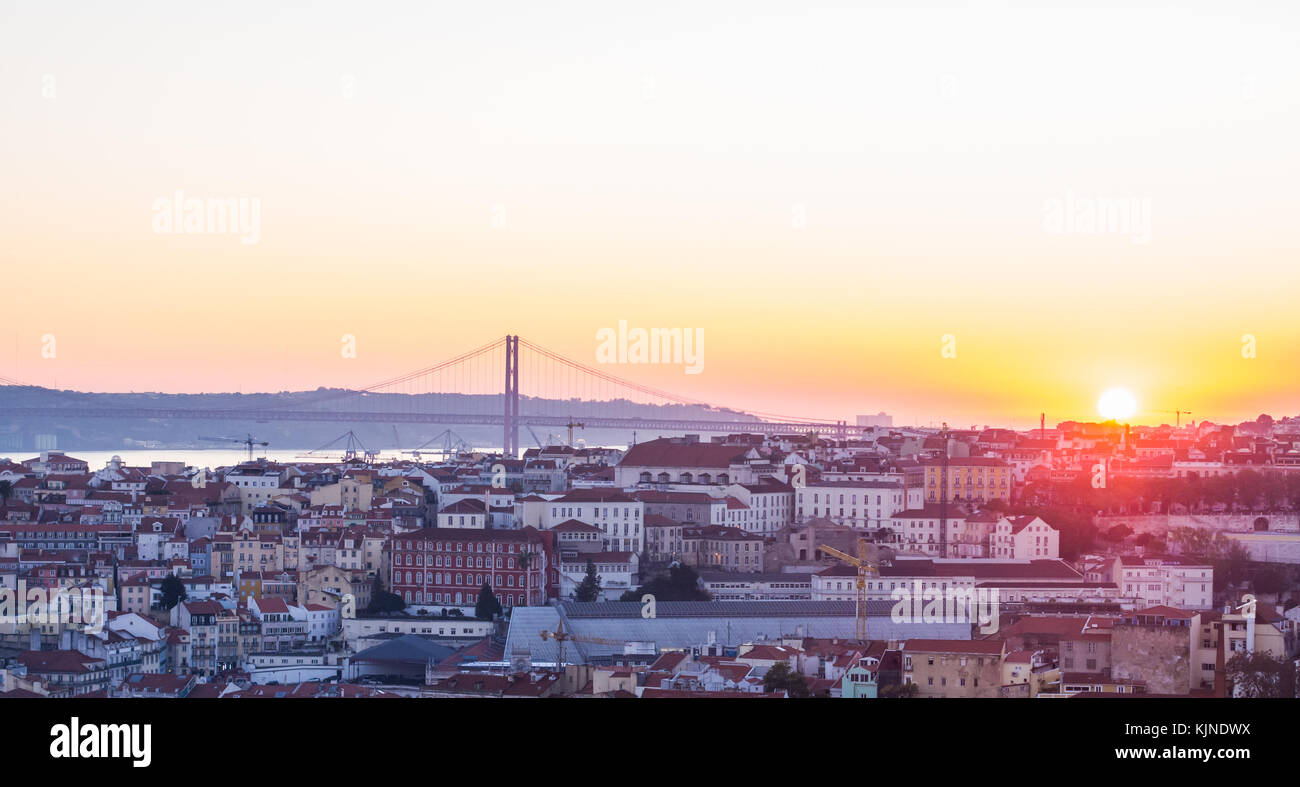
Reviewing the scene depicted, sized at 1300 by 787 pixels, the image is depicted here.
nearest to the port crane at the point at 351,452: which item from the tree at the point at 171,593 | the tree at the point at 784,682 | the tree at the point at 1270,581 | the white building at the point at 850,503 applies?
the white building at the point at 850,503

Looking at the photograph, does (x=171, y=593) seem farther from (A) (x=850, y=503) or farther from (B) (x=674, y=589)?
(A) (x=850, y=503)

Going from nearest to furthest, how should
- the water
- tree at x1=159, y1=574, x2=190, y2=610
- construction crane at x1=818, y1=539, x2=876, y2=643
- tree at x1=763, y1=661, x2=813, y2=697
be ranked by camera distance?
tree at x1=763, y1=661, x2=813, y2=697
construction crane at x1=818, y1=539, x2=876, y2=643
tree at x1=159, y1=574, x2=190, y2=610
the water

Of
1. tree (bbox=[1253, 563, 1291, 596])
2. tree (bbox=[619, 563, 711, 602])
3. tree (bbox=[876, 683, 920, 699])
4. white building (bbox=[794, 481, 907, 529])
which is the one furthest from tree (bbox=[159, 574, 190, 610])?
tree (bbox=[1253, 563, 1291, 596])

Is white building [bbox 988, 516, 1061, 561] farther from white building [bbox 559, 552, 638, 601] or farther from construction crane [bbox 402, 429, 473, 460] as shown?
construction crane [bbox 402, 429, 473, 460]

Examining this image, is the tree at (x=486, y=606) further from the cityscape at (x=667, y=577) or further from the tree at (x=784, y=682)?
the tree at (x=784, y=682)

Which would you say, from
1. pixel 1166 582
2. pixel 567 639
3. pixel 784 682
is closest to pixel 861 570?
pixel 1166 582
